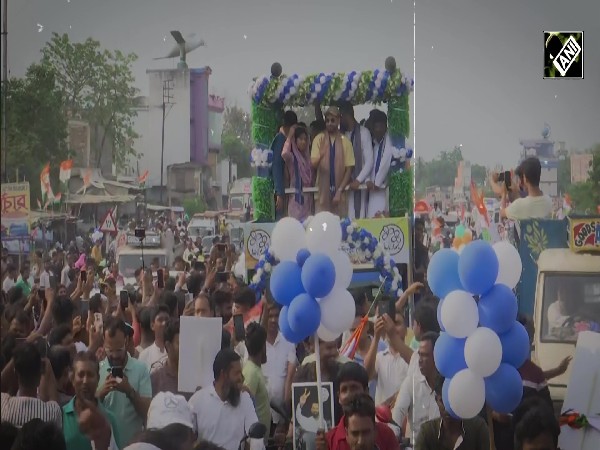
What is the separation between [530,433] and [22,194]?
9.74ft

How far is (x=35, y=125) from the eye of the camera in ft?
18.9

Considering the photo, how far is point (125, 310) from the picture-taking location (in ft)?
18.6

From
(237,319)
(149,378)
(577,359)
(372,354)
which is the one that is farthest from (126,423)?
(577,359)

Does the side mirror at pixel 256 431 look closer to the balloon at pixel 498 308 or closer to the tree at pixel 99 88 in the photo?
the balloon at pixel 498 308

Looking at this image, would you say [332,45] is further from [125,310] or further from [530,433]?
[530,433]

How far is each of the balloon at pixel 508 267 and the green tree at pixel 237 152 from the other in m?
1.38

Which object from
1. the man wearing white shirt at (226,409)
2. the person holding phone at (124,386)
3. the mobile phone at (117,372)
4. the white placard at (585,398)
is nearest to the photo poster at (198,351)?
the man wearing white shirt at (226,409)

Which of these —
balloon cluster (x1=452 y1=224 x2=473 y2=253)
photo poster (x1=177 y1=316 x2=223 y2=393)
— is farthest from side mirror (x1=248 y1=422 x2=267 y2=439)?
balloon cluster (x1=452 y1=224 x2=473 y2=253)

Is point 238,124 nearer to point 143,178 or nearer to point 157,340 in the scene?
point 143,178

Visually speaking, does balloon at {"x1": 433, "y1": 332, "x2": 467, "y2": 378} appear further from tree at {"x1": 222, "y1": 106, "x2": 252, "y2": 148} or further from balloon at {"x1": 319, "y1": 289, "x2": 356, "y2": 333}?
tree at {"x1": 222, "y1": 106, "x2": 252, "y2": 148}

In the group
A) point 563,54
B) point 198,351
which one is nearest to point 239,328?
point 198,351

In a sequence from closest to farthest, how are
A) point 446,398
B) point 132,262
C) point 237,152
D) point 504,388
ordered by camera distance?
point 504,388 < point 446,398 < point 237,152 < point 132,262

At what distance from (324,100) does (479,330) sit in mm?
1436

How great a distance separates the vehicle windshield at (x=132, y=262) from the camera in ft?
18.6
